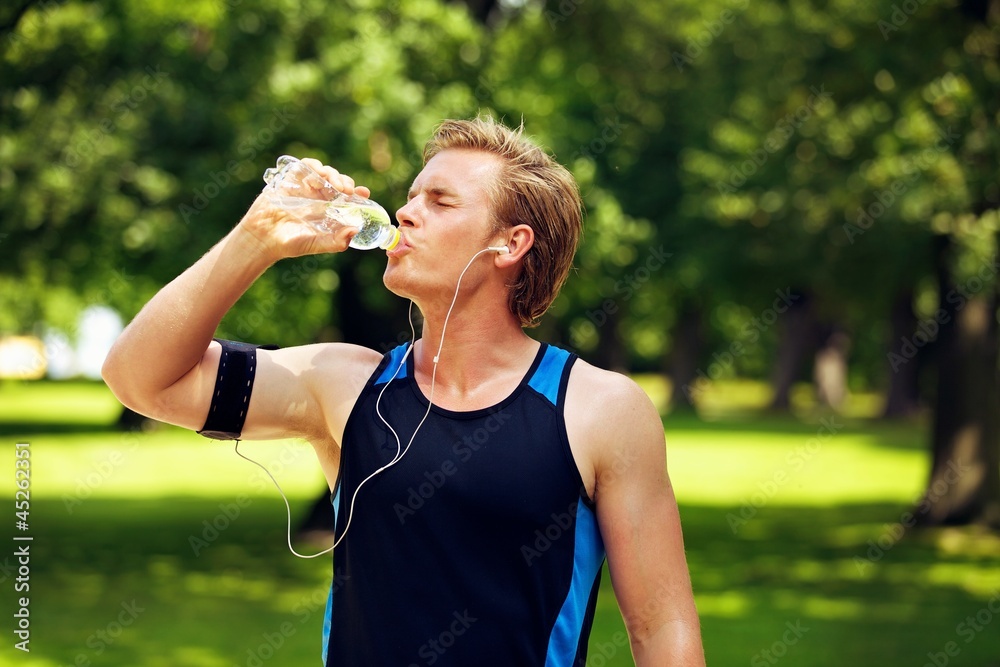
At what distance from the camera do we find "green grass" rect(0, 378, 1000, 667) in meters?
10.1

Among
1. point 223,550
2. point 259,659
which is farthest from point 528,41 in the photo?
point 259,659

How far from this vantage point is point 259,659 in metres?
9.34

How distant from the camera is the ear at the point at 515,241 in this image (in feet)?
9.39

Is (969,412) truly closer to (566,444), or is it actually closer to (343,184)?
(566,444)

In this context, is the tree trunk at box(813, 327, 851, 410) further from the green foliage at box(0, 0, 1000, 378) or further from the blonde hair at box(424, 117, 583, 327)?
the blonde hair at box(424, 117, 583, 327)

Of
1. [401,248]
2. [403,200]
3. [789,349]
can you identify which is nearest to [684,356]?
[789,349]

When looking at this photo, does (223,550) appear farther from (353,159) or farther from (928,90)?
(928,90)

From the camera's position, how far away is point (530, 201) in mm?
2869

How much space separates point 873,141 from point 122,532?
11.4 m

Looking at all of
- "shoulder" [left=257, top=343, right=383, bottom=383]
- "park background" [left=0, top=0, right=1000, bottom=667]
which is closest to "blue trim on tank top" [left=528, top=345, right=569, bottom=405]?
"shoulder" [left=257, top=343, right=383, bottom=383]

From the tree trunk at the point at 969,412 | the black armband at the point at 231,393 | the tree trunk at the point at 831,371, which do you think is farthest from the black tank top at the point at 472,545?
the tree trunk at the point at 831,371

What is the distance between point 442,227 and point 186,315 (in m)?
0.61

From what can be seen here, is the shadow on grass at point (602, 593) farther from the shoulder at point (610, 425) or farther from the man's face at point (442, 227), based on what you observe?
the shoulder at point (610, 425)

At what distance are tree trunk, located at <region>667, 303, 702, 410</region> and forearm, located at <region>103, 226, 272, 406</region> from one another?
→ 46.7m
